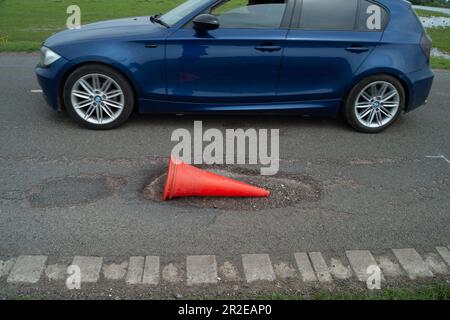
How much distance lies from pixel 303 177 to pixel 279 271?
1445 millimetres

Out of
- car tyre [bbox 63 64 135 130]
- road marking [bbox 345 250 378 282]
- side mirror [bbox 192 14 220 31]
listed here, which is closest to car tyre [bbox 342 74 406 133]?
side mirror [bbox 192 14 220 31]

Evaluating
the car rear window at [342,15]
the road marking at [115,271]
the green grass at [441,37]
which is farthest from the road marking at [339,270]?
the green grass at [441,37]

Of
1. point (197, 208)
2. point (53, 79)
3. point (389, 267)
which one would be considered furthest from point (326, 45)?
point (53, 79)

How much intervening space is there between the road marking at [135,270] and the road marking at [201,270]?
31 centimetres

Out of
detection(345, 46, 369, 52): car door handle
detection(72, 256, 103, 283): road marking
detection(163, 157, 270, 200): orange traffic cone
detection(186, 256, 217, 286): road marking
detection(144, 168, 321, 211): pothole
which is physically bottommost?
detection(186, 256, 217, 286): road marking

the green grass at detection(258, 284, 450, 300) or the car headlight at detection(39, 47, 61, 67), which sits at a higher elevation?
the car headlight at detection(39, 47, 61, 67)

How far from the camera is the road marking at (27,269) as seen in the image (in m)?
2.69

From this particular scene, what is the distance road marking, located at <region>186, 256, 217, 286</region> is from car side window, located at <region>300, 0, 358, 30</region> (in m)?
3.12

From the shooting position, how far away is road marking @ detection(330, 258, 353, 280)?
2840 millimetres

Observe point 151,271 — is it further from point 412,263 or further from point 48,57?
point 48,57

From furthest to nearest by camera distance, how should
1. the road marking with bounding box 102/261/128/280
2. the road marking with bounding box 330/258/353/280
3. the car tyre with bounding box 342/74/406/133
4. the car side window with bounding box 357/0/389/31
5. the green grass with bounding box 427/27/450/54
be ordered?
the green grass with bounding box 427/27/450/54 < the car tyre with bounding box 342/74/406/133 < the car side window with bounding box 357/0/389/31 < the road marking with bounding box 330/258/353/280 < the road marking with bounding box 102/261/128/280

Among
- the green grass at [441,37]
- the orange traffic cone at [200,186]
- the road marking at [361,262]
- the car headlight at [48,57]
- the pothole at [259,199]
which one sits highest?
the car headlight at [48,57]

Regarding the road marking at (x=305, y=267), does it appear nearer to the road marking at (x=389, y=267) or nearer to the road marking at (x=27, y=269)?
the road marking at (x=389, y=267)

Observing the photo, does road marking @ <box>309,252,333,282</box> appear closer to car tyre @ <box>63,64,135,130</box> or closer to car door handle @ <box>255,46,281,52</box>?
car door handle @ <box>255,46,281,52</box>
